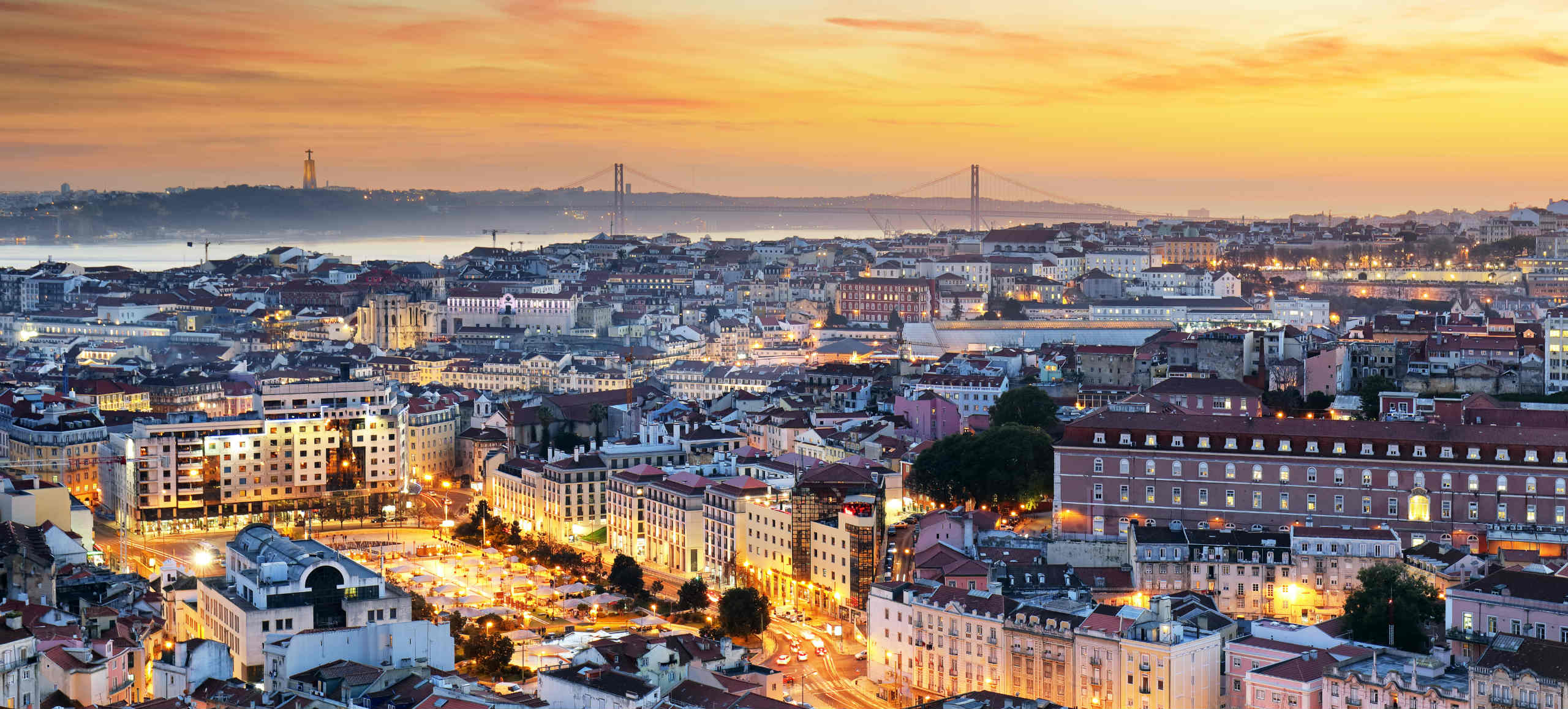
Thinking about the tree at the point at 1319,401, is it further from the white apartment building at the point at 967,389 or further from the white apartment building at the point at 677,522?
the white apartment building at the point at 677,522

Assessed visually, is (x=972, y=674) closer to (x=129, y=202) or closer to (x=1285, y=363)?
(x=1285, y=363)

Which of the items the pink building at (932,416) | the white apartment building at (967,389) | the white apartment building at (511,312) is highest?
the white apartment building at (511,312)

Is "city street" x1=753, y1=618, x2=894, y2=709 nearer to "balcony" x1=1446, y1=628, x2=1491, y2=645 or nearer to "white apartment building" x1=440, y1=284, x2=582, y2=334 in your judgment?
"balcony" x1=1446, y1=628, x2=1491, y2=645

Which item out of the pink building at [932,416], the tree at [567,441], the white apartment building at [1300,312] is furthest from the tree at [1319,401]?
the white apartment building at [1300,312]

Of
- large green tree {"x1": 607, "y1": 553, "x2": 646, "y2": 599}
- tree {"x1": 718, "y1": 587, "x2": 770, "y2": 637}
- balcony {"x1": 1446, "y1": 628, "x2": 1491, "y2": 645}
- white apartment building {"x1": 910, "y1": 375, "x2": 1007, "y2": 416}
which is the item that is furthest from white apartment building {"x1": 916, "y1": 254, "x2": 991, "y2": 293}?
balcony {"x1": 1446, "y1": 628, "x2": 1491, "y2": 645}

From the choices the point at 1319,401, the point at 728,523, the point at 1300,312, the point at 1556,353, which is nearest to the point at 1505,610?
the point at 728,523

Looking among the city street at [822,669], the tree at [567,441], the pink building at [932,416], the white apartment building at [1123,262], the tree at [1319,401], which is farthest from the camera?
the white apartment building at [1123,262]

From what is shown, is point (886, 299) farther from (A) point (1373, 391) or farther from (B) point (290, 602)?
(B) point (290, 602)
